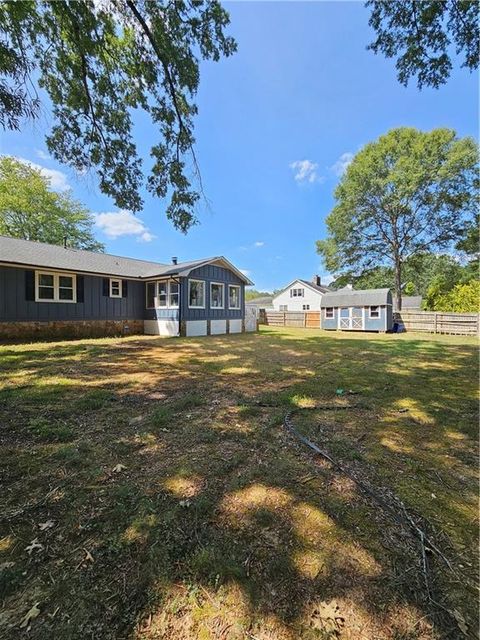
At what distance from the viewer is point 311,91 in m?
9.54

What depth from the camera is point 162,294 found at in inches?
555

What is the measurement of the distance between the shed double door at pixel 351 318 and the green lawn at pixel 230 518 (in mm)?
16849

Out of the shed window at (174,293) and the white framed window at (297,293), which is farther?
the white framed window at (297,293)

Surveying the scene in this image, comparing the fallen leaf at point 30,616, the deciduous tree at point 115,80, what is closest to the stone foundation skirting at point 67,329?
the deciduous tree at point 115,80

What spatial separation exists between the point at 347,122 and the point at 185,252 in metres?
11.4

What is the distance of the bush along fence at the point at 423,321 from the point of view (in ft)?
52.2

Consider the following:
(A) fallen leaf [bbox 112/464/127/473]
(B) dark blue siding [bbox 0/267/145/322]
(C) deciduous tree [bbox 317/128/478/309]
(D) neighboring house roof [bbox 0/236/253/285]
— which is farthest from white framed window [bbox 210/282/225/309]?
(C) deciduous tree [bbox 317/128/478/309]

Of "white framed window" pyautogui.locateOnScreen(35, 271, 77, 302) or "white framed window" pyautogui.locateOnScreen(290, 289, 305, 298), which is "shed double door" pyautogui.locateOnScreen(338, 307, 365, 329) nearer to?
"white framed window" pyautogui.locateOnScreen(290, 289, 305, 298)

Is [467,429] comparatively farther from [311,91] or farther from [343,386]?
[311,91]

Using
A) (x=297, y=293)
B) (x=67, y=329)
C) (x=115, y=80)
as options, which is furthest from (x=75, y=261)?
(x=297, y=293)

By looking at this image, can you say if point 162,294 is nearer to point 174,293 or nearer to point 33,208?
point 174,293

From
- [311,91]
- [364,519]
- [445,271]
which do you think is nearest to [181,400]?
[364,519]

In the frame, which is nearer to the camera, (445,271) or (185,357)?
(185,357)

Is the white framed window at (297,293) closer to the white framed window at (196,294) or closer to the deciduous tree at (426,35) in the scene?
the white framed window at (196,294)
